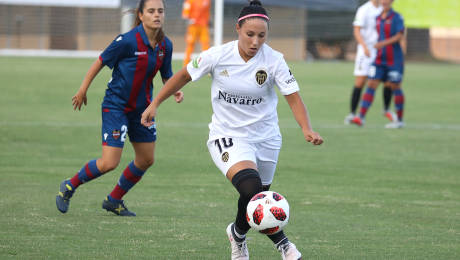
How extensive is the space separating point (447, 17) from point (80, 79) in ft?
49.0

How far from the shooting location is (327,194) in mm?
8133

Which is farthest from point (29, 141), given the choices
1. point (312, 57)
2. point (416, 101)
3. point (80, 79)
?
point (312, 57)

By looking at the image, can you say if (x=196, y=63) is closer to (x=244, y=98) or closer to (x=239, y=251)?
(x=244, y=98)

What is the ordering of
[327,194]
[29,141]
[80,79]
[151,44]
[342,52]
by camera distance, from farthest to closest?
[342,52]
[80,79]
[29,141]
[327,194]
[151,44]

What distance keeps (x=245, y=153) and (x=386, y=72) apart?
893cm

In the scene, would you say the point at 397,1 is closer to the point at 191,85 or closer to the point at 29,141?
the point at 191,85

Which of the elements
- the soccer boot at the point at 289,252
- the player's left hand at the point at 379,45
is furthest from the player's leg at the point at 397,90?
the soccer boot at the point at 289,252

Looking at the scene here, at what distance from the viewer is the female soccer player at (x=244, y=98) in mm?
5168

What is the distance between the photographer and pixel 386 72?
44.8 feet

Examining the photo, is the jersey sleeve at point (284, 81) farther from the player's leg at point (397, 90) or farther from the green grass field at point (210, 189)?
the player's leg at point (397, 90)

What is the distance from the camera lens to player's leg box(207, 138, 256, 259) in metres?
5.01

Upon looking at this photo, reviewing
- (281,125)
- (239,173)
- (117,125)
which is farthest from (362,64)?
(239,173)

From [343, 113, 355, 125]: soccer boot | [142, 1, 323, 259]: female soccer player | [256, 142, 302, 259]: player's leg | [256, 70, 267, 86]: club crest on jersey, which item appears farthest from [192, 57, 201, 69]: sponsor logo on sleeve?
[343, 113, 355, 125]: soccer boot

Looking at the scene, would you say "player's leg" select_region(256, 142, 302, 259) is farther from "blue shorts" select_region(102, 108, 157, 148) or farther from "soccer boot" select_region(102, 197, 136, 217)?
"soccer boot" select_region(102, 197, 136, 217)
